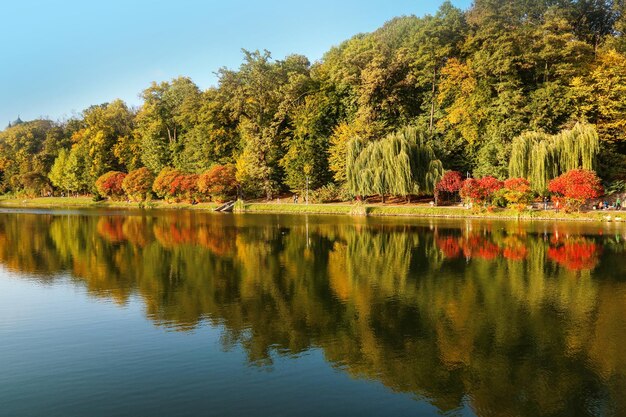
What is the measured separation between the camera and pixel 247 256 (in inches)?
1058

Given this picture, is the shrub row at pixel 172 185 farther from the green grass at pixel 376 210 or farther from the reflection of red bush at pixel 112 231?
the reflection of red bush at pixel 112 231

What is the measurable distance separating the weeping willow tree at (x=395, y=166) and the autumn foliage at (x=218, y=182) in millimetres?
21285

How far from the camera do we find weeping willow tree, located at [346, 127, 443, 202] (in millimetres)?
54094

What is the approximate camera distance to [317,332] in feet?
45.4

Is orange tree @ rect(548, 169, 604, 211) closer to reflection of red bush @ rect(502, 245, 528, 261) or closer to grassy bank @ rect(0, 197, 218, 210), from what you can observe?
reflection of red bush @ rect(502, 245, 528, 261)

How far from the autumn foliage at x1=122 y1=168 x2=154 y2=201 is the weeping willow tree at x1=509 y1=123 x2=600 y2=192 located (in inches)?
2321

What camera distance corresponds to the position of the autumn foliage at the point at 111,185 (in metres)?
85.5

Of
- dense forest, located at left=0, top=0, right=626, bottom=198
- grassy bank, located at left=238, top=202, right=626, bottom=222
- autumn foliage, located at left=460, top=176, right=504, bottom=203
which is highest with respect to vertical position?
dense forest, located at left=0, top=0, right=626, bottom=198

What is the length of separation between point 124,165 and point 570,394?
102m

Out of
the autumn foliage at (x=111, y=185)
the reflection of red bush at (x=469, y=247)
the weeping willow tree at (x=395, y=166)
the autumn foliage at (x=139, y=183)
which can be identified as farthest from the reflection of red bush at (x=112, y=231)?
the autumn foliage at (x=111, y=185)

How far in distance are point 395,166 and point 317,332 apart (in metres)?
42.1

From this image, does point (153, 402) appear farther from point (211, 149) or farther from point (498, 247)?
point (211, 149)

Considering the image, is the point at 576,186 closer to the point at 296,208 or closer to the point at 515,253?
the point at 515,253

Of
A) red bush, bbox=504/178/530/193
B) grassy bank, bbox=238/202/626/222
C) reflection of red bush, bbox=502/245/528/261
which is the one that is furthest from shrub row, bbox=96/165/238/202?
reflection of red bush, bbox=502/245/528/261
